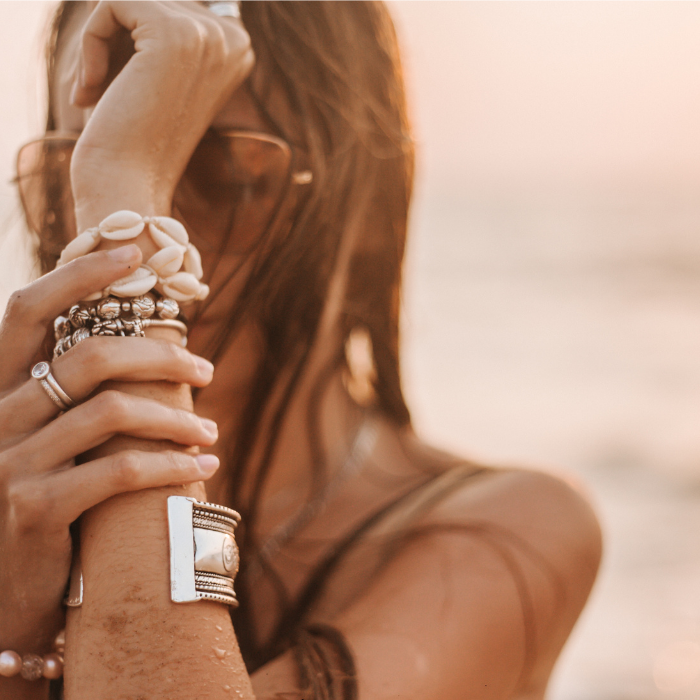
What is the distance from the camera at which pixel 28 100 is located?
2.07 metres

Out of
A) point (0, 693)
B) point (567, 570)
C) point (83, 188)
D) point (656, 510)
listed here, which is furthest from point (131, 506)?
point (656, 510)

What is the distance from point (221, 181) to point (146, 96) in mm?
288

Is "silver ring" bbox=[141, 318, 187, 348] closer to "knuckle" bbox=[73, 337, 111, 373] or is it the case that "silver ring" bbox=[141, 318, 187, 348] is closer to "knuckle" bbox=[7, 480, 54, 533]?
"knuckle" bbox=[73, 337, 111, 373]

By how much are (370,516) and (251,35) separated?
129 centimetres

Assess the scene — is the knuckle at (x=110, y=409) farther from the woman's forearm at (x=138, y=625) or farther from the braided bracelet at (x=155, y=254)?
the braided bracelet at (x=155, y=254)


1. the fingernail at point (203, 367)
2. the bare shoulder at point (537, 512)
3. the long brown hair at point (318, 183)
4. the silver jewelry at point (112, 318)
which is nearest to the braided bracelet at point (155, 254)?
the silver jewelry at point (112, 318)

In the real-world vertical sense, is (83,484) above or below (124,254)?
below

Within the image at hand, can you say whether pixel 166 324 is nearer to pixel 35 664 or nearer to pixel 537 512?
pixel 35 664

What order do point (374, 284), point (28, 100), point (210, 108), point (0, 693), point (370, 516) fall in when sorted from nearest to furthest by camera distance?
point (0, 693) → point (210, 108) → point (370, 516) → point (28, 100) → point (374, 284)

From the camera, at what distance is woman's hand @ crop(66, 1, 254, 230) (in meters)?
1.35

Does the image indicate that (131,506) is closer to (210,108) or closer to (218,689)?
(218,689)

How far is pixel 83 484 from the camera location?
1136 millimetres

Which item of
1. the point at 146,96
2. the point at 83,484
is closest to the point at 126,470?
the point at 83,484

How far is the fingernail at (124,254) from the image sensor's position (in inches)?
47.6
